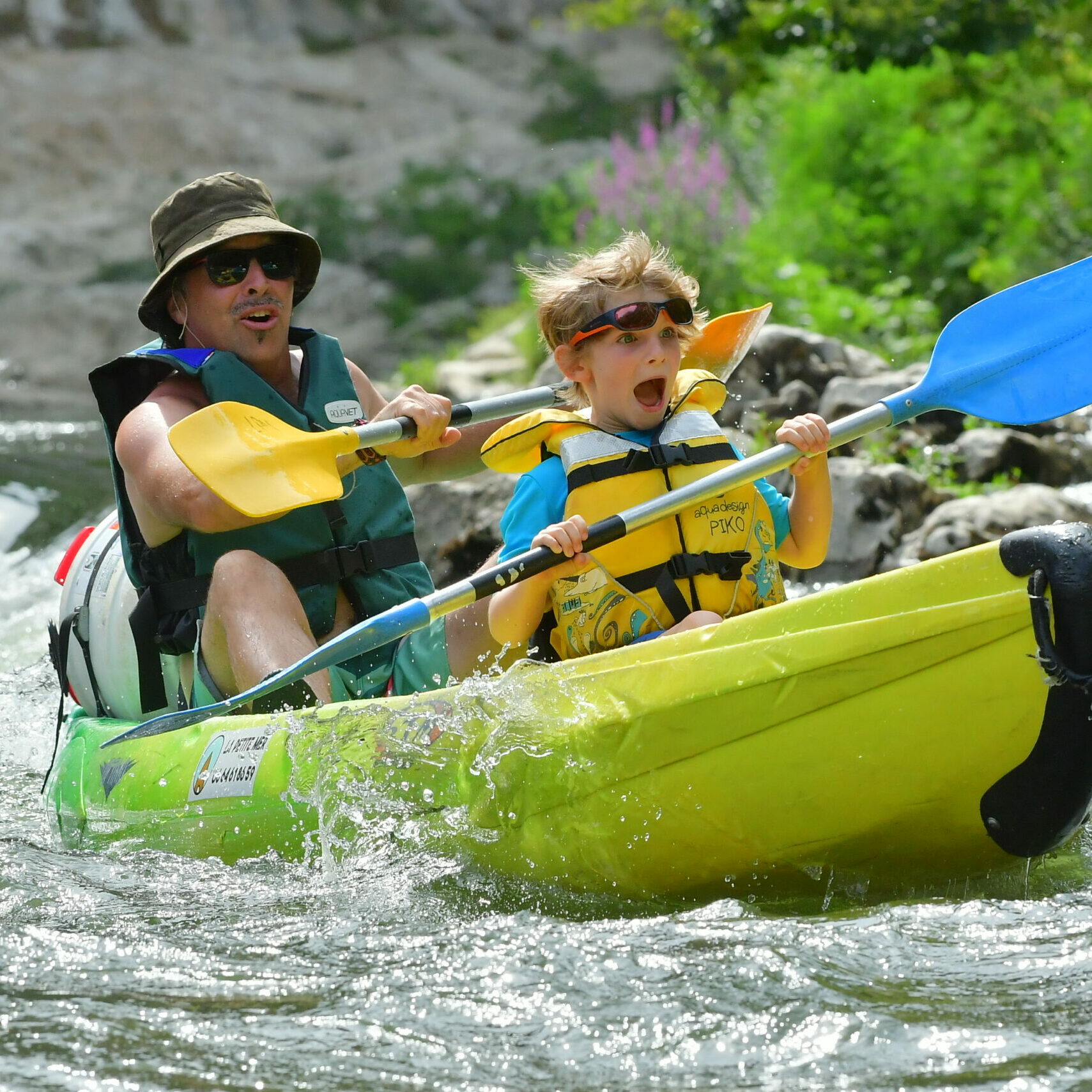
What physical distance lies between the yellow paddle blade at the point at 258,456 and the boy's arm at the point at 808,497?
79cm

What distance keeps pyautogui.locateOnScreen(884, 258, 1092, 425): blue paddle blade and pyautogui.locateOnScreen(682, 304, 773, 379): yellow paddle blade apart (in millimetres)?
398

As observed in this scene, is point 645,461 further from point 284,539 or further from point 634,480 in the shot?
point 284,539

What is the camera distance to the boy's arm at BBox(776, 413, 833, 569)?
8.02 feet

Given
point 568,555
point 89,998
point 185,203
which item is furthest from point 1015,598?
point 185,203

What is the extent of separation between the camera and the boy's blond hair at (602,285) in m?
2.56

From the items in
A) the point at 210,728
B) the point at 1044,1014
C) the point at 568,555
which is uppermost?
the point at 568,555

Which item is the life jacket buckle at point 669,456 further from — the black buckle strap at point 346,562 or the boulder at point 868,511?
the boulder at point 868,511

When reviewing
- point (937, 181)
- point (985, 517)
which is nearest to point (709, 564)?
point (985, 517)

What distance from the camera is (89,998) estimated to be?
6.45ft

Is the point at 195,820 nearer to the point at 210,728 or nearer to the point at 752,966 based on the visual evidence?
the point at 210,728

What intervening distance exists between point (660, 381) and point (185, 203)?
3.67 ft

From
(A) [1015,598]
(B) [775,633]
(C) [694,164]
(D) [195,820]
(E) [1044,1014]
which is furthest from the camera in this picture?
(C) [694,164]

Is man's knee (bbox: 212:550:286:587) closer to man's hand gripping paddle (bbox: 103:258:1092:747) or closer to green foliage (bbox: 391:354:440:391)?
man's hand gripping paddle (bbox: 103:258:1092:747)

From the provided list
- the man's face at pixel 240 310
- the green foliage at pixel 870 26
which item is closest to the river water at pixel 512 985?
the man's face at pixel 240 310
